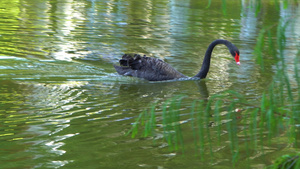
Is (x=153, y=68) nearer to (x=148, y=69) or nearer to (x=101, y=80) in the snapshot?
(x=148, y=69)

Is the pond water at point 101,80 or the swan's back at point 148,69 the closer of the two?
the pond water at point 101,80

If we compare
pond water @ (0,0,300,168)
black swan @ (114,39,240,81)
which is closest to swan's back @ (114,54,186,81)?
black swan @ (114,39,240,81)

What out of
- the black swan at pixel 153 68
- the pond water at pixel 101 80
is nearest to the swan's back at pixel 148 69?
the black swan at pixel 153 68

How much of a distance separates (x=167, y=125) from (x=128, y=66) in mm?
5828

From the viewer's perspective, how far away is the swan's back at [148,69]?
23.7 ft

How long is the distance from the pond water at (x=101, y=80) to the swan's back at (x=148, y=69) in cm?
12

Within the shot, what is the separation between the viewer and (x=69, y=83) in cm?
679

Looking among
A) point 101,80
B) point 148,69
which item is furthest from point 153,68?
point 101,80

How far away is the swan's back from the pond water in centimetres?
12

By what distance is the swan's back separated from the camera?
285 inches

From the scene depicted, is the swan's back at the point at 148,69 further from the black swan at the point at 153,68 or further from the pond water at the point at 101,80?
the pond water at the point at 101,80

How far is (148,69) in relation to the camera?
733cm

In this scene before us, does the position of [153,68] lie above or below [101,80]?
above

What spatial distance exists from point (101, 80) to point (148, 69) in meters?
0.75
